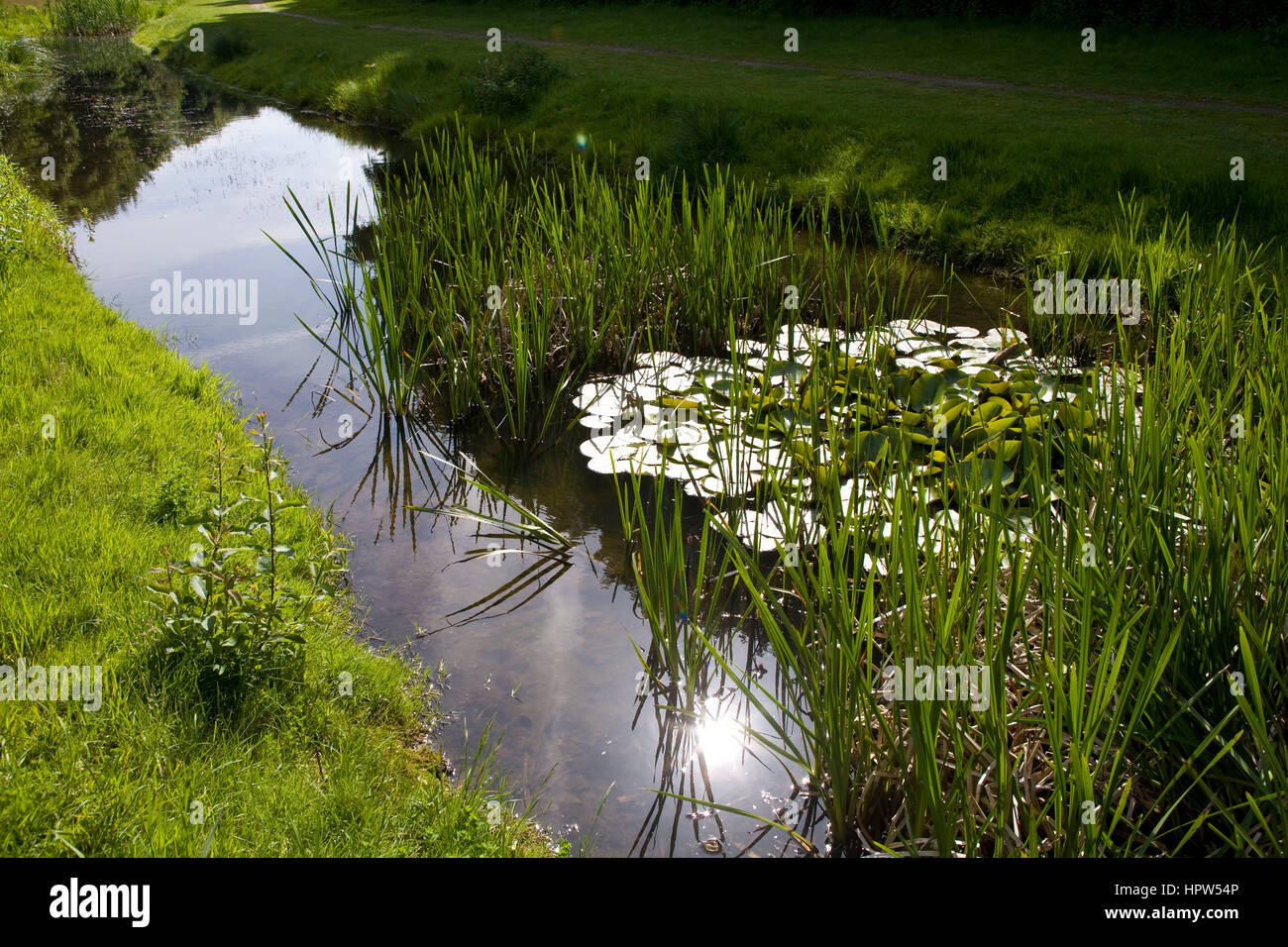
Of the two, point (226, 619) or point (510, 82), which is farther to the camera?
point (510, 82)

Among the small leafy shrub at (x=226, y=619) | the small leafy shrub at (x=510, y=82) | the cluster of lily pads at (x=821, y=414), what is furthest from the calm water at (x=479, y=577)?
the small leafy shrub at (x=510, y=82)

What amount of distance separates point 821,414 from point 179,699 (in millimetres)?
3568

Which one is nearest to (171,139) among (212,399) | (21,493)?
(212,399)

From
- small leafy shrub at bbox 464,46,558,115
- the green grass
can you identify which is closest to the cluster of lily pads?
the green grass

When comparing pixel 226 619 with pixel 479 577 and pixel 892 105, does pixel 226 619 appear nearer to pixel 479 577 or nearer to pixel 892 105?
pixel 479 577

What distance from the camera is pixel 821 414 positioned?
17.1 ft

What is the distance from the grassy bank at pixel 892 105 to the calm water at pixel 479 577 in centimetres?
165

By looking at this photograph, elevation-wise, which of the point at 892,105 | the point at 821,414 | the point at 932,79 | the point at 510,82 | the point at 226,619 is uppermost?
the point at 932,79

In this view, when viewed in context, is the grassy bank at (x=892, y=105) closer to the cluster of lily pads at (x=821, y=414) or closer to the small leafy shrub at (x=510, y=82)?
the small leafy shrub at (x=510, y=82)

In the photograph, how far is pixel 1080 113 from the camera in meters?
11.1

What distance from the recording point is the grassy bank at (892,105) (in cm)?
821

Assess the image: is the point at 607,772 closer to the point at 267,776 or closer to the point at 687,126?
the point at 267,776

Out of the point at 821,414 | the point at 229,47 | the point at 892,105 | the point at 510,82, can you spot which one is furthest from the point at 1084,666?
the point at 229,47

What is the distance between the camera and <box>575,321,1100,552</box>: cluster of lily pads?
12.7ft
